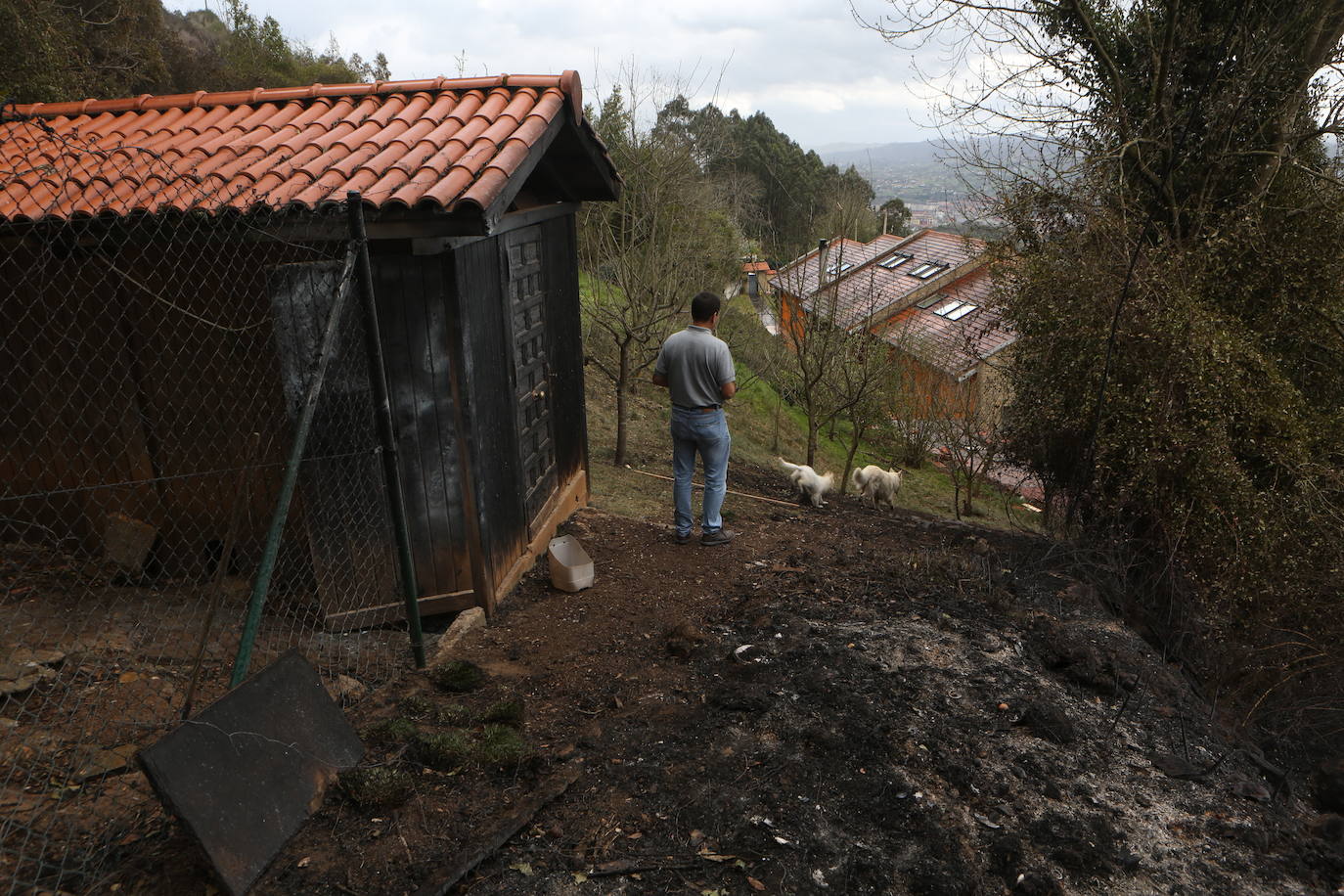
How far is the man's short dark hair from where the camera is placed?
19.1ft

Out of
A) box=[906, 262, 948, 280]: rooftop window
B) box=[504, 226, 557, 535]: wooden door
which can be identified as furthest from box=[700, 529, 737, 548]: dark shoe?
box=[906, 262, 948, 280]: rooftop window

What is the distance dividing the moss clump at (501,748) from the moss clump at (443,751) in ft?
0.22

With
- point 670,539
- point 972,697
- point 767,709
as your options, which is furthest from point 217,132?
point 972,697

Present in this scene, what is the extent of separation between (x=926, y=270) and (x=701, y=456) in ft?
85.5

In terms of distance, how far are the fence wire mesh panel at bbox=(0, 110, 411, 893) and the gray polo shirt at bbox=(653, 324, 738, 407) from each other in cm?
227

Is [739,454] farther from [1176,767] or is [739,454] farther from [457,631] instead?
[1176,767]

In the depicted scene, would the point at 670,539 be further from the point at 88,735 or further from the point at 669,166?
the point at 669,166

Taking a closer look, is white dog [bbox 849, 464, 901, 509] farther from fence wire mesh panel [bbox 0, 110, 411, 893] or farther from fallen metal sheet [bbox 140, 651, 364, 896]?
fallen metal sheet [bbox 140, 651, 364, 896]

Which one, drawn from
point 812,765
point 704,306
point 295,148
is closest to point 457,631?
point 812,765

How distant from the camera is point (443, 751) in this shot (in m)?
3.32

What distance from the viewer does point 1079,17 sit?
8422mm

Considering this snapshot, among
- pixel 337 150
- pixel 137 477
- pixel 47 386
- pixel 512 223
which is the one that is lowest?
pixel 137 477

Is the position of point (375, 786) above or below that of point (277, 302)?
below

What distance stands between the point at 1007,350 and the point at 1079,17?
3.61m
